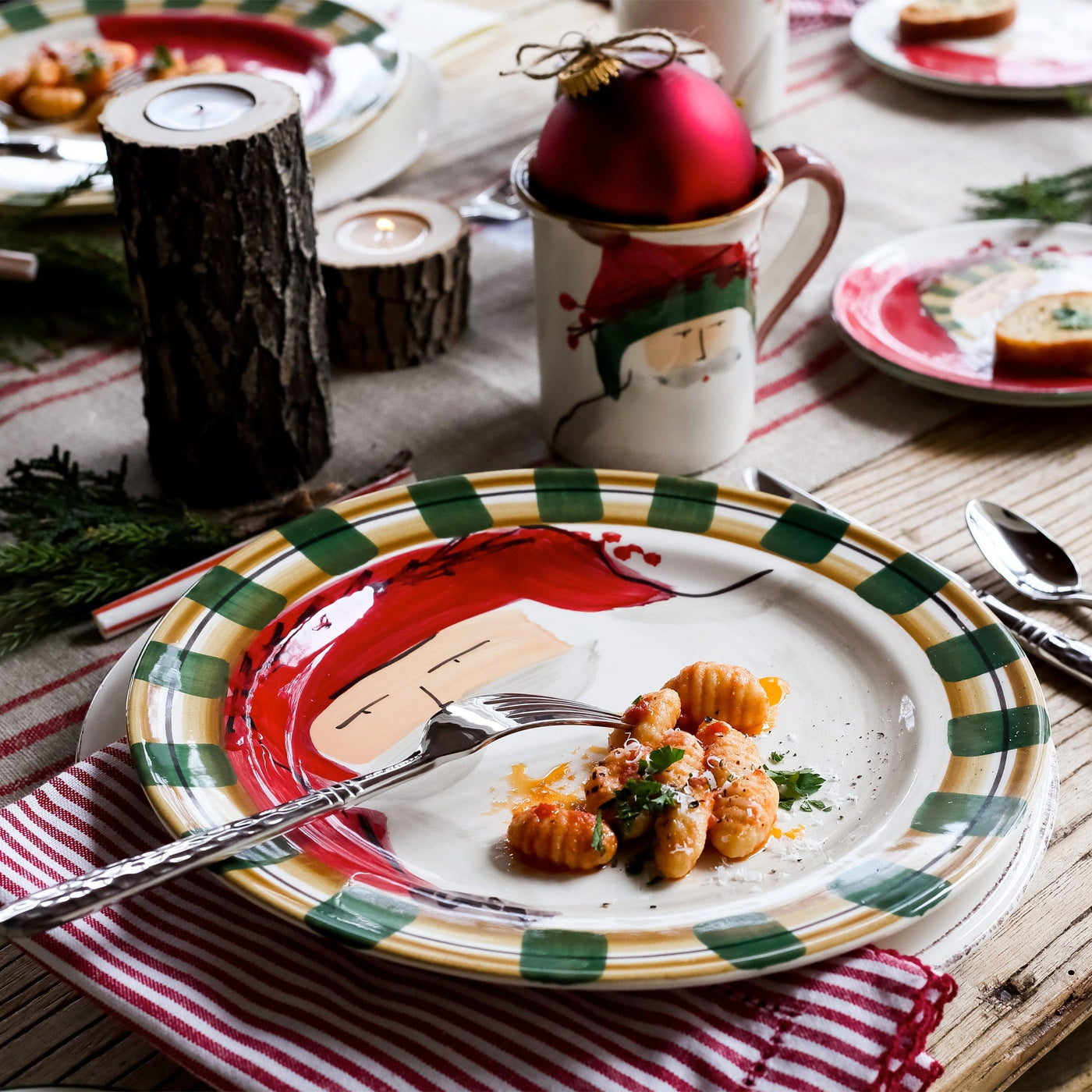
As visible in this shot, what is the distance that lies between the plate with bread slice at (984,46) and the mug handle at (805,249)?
0.67 meters

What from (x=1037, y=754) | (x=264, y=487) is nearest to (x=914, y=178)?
(x=264, y=487)

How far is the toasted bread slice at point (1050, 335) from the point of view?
1.02 meters

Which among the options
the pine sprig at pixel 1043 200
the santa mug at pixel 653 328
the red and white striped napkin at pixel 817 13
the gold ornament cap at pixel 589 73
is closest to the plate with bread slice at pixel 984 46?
the red and white striped napkin at pixel 817 13

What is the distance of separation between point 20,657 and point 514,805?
1.30 ft

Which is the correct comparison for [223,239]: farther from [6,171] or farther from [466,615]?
[6,171]

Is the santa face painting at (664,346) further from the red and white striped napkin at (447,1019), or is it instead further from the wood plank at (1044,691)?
the red and white striped napkin at (447,1019)

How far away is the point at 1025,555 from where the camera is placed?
86 cm

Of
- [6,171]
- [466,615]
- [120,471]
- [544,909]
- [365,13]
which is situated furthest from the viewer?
[365,13]

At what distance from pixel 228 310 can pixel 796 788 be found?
0.56m

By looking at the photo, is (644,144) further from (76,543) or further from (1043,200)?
(1043,200)

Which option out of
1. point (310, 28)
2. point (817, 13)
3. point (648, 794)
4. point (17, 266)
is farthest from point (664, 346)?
point (817, 13)

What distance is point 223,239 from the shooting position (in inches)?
35.1

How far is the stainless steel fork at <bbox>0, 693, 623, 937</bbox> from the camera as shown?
0.52 metres

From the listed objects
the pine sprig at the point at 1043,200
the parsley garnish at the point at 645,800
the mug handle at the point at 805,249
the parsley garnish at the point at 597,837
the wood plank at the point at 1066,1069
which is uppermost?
the mug handle at the point at 805,249
